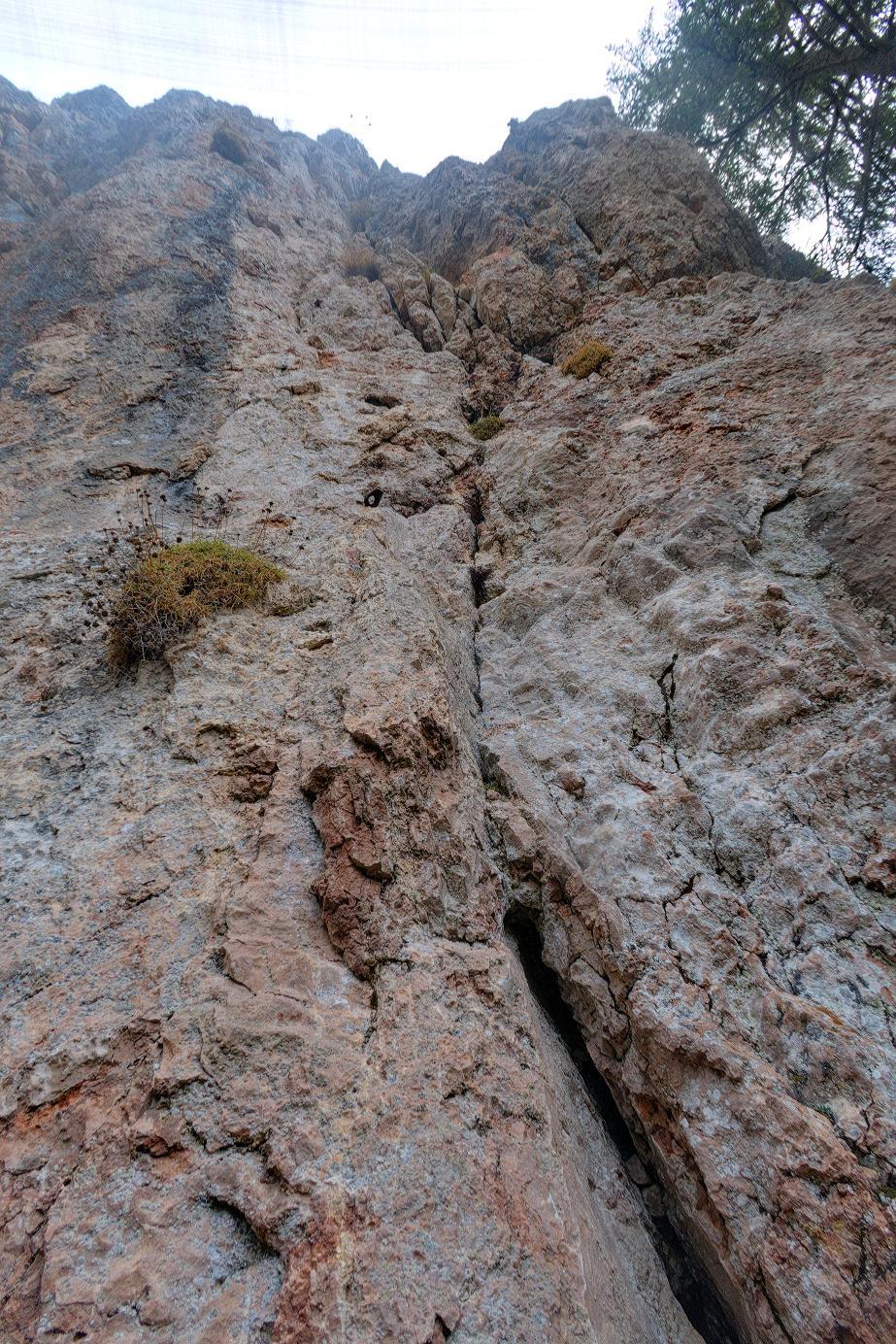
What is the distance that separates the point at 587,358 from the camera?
10.3 meters

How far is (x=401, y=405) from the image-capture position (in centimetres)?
1082

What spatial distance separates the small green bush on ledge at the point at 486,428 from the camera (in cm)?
1052

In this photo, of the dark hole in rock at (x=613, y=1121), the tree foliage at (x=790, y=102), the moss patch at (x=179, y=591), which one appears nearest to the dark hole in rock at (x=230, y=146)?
the tree foliage at (x=790, y=102)

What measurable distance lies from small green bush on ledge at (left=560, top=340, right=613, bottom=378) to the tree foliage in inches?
340

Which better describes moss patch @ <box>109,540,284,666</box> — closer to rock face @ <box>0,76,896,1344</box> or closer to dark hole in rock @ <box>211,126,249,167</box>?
rock face @ <box>0,76,896,1344</box>

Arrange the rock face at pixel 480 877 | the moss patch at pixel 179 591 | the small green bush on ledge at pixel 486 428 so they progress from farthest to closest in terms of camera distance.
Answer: the small green bush on ledge at pixel 486 428 < the moss patch at pixel 179 591 < the rock face at pixel 480 877

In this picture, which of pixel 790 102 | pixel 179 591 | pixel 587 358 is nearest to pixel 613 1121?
pixel 179 591

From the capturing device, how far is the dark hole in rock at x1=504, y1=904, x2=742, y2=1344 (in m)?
3.40

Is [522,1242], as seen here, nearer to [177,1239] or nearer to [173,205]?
[177,1239]

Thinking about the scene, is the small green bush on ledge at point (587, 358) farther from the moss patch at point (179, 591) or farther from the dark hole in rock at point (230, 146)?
the dark hole in rock at point (230, 146)

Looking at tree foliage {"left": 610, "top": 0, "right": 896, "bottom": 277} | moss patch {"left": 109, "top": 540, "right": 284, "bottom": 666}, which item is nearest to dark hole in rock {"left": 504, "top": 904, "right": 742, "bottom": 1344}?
moss patch {"left": 109, "top": 540, "right": 284, "bottom": 666}

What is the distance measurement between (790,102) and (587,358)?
35.2 ft

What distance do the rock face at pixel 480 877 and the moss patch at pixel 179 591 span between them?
0.84 feet

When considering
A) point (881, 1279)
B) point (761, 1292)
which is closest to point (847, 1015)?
point (881, 1279)
